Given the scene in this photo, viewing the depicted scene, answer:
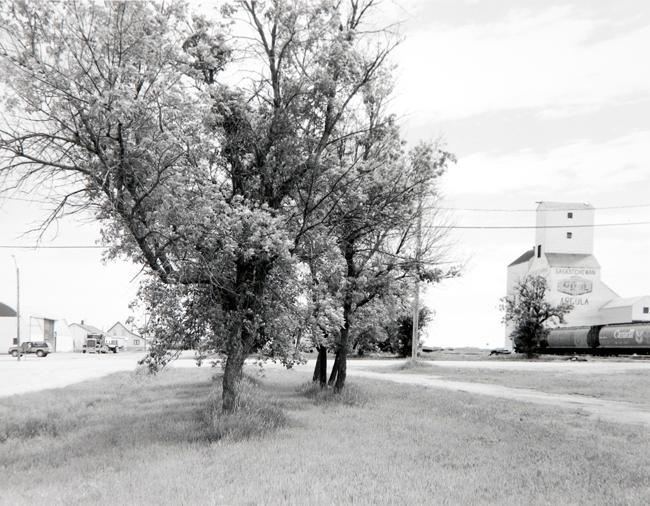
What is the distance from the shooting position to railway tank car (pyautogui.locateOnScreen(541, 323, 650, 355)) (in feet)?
161

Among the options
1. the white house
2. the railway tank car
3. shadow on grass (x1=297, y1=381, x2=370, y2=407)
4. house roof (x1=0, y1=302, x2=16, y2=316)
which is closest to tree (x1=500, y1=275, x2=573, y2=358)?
the railway tank car

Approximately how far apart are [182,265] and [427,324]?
2005 inches

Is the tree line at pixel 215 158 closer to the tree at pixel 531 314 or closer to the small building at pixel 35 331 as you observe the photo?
the tree at pixel 531 314

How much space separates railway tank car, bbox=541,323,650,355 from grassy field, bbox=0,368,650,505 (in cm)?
3796

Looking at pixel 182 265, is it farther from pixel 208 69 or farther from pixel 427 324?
pixel 427 324

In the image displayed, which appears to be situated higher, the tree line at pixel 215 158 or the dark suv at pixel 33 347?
Result: the tree line at pixel 215 158

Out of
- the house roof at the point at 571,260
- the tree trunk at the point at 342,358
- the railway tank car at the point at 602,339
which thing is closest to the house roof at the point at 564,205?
the house roof at the point at 571,260

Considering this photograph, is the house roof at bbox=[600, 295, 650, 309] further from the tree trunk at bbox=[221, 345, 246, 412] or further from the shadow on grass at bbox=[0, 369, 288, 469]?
the tree trunk at bbox=[221, 345, 246, 412]

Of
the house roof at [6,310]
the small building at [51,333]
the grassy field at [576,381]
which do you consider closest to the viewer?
the grassy field at [576,381]

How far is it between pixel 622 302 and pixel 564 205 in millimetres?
12066

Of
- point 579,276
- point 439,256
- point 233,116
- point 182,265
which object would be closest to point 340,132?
point 233,116

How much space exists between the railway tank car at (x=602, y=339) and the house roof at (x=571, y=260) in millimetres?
12920

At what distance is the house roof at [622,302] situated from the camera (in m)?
66.6

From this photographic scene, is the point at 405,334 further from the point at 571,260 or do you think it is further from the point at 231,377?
the point at 231,377
